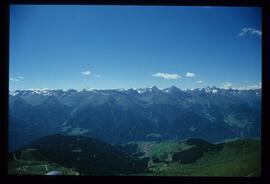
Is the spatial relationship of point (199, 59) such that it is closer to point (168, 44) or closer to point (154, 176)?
point (168, 44)

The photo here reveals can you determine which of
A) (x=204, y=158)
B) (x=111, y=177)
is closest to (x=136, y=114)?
(x=111, y=177)

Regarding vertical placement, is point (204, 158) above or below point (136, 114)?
below

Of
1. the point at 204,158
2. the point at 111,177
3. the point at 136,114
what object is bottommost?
the point at 111,177

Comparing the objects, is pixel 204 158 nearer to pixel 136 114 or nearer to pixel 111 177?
pixel 136 114

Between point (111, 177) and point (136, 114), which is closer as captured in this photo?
point (111, 177)

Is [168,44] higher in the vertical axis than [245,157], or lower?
higher

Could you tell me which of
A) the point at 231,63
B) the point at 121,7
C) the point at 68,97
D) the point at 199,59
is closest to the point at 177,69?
the point at 199,59

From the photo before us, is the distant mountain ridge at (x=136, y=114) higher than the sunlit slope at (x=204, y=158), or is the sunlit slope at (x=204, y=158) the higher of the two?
the distant mountain ridge at (x=136, y=114)

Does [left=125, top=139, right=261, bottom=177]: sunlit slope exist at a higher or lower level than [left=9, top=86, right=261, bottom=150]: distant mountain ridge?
lower
